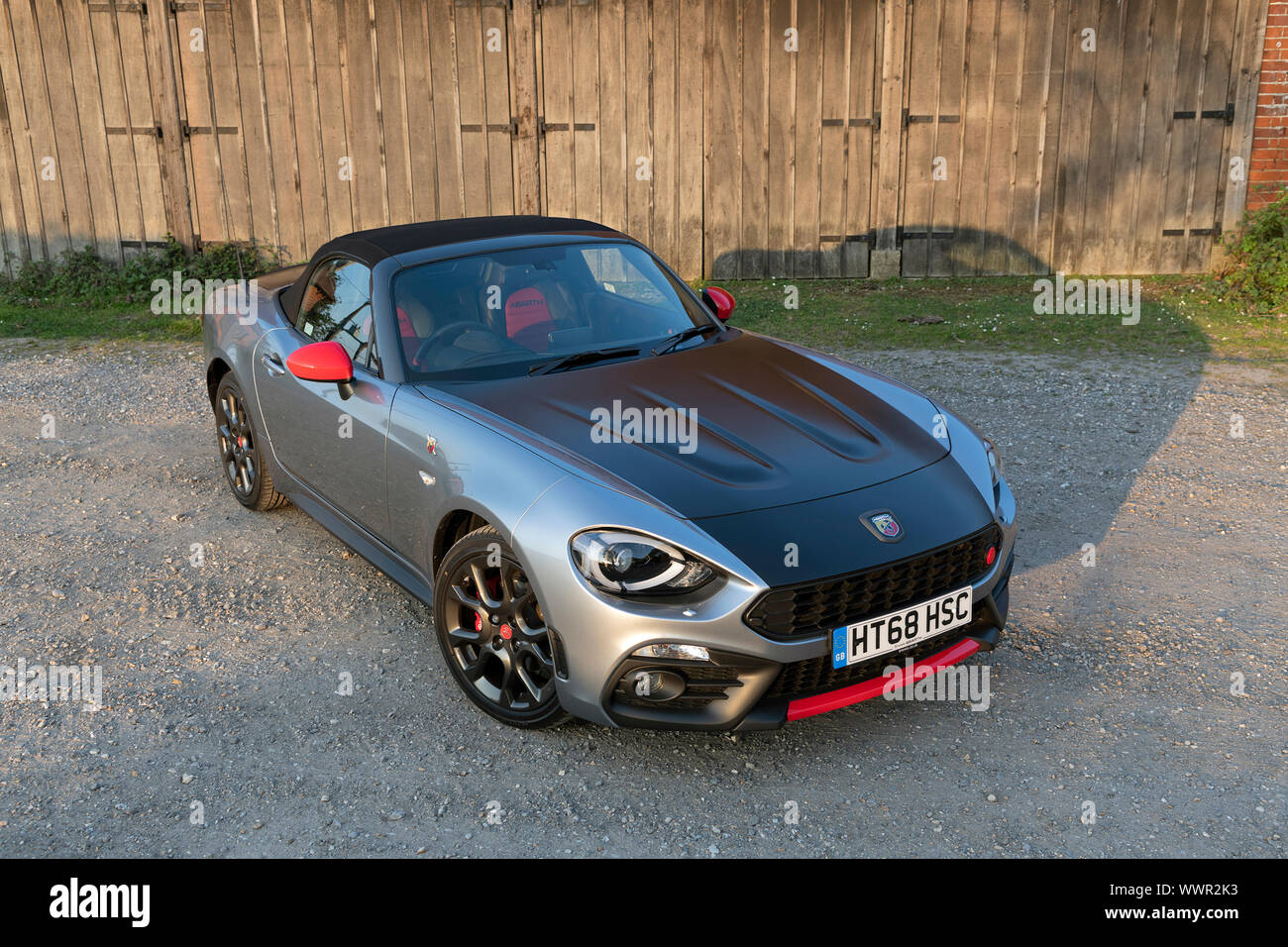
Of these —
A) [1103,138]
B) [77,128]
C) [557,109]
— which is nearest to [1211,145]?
[1103,138]

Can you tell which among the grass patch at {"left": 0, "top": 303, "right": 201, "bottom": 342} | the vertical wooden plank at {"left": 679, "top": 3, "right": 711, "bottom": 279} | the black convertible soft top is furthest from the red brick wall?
the grass patch at {"left": 0, "top": 303, "right": 201, "bottom": 342}

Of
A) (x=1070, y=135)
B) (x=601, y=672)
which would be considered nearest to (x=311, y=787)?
(x=601, y=672)

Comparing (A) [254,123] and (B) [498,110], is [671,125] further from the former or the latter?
(A) [254,123]

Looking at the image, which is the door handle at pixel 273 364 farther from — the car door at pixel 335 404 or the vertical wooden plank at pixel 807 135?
the vertical wooden plank at pixel 807 135

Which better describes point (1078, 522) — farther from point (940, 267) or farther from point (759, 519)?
point (940, 267)

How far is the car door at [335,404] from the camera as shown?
4.48 metres

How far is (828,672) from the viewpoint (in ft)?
11.4

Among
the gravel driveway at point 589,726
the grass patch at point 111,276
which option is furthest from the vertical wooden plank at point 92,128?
the gravel driveway at point 589,726

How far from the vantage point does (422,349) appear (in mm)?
4441

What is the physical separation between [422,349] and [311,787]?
1.70 metres

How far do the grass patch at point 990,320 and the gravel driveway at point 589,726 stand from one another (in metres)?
A: 2.74

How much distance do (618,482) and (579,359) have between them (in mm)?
1048

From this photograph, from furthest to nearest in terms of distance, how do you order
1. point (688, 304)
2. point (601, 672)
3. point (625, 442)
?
1. point (688, 304)
2. point (625, 442)
3. point (601, 672)
